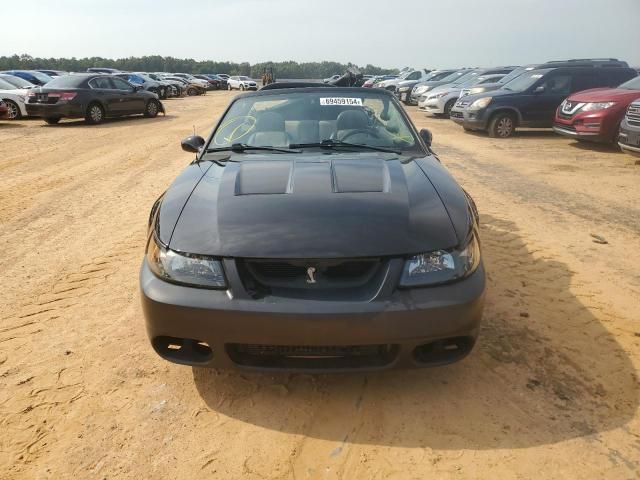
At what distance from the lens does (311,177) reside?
2.75 metres

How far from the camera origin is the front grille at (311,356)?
2205 millimetres

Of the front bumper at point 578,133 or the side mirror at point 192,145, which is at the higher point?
the side mirror at point 192,145

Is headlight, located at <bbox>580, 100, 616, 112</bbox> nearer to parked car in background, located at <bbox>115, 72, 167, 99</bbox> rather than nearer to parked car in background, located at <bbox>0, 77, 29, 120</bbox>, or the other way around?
parked car in background, located at <bbox>0, 77, 29, 120</bbox>

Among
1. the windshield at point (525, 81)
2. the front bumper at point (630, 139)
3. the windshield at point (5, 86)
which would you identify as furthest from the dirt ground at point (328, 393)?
the windshield at point (5, 86)

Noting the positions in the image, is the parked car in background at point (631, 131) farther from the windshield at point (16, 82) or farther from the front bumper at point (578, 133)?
the windshield at point (16, 82)

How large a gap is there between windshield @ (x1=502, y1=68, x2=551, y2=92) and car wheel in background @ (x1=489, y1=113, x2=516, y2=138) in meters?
0.83

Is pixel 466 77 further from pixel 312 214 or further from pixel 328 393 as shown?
pixel 328 393

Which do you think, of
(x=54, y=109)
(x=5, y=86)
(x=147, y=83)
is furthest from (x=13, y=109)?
(x=147, y=83)

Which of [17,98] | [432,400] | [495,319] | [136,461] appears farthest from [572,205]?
[17,98]

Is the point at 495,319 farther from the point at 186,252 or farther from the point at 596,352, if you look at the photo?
the point at 186,252

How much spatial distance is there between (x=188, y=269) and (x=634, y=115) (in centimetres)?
866

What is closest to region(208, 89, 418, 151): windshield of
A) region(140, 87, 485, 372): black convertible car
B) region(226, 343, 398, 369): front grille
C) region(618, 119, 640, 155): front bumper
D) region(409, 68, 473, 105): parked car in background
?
region(140, 87, 485, 372): black convertible car

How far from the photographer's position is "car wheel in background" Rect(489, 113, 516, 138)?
12.4 m

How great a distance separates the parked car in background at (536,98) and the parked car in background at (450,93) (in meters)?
4.87
